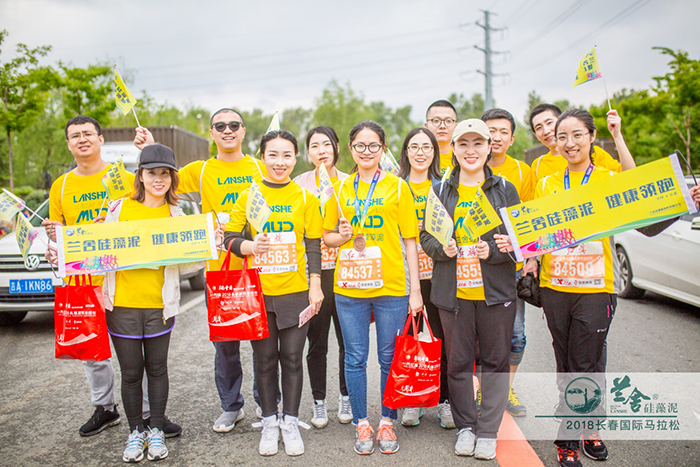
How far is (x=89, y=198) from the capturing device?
12.8 ft

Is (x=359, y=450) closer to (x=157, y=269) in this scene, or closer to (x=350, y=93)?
(x=157, y=269)

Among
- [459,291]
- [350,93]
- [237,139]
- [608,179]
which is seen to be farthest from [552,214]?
[350,93]

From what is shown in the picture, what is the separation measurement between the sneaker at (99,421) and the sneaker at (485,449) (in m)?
2.66

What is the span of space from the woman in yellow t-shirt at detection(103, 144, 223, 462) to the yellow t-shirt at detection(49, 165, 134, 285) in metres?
0.49

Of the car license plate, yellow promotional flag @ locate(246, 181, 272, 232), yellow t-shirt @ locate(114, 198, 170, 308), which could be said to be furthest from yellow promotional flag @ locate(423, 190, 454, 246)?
the car license plate

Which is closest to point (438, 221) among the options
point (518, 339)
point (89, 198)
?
point (518, 339)

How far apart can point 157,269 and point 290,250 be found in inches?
36.6

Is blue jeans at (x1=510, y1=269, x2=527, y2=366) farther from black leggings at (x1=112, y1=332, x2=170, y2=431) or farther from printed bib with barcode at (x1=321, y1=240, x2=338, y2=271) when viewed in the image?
black leggings at (x1=112, y1=332, x2=170, y2=431)

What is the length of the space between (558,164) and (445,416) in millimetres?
2110

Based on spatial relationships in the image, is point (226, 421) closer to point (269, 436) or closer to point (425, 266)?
point (269, 436)

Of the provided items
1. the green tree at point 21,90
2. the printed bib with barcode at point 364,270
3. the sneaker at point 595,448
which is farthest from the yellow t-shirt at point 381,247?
the green tree at point 21,90

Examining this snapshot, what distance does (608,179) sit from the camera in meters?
3.12

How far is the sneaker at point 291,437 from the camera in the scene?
3.35 m

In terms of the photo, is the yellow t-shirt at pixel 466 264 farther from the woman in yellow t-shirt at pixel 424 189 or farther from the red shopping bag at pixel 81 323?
the red shopping bag at pixel 81 323
